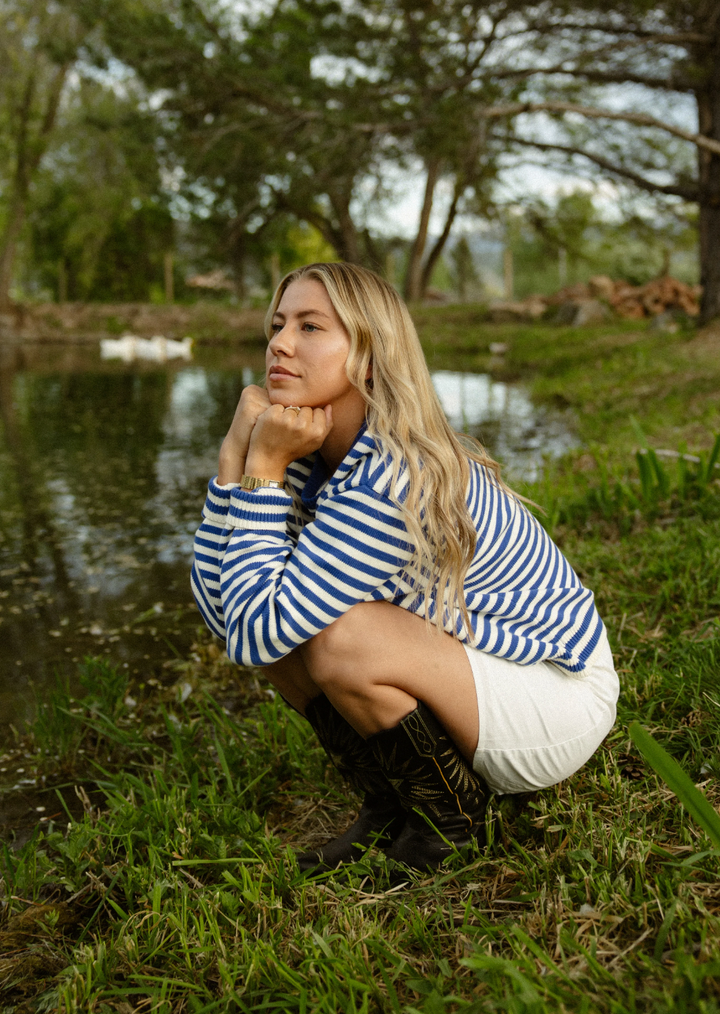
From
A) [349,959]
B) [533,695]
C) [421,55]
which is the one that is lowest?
Answer: [349,959]

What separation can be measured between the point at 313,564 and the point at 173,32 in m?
11.0

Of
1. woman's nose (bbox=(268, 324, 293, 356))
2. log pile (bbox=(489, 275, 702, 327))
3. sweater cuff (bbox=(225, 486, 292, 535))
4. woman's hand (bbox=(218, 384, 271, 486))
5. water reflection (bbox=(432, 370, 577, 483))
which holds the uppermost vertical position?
log pile (bbox=(489, 275, 702, 327))

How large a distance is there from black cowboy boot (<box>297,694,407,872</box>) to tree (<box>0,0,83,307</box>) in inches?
750

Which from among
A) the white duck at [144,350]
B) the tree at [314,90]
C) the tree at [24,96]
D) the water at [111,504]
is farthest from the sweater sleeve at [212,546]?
the tree at [24,96]

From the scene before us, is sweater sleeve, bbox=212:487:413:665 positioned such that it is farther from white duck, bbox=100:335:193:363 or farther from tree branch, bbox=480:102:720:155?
white duck, bbox=100:335:193:363

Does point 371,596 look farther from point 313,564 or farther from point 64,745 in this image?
point 64,745

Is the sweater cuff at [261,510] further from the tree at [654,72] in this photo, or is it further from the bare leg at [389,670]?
the tree at [654,72]

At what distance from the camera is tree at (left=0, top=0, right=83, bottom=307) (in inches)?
703

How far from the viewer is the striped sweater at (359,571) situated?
55.0 inches

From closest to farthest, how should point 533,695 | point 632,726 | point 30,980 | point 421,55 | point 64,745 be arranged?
point 632,726
point 30,980
point 533,695
point 64,745
point 421,55

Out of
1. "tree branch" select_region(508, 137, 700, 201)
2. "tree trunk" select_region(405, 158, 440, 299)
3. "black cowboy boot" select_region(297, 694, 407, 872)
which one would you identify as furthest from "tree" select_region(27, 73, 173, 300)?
"black cowboy boot" select_region(297, 694, 407, 872)

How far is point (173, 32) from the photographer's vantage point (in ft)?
33.5

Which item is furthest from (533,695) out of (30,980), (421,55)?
(421,55)

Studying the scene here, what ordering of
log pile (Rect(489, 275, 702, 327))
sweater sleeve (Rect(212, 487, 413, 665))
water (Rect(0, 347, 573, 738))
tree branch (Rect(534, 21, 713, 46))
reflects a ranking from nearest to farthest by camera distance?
1. sweater sleeve (Rect(212, 487, 413, 665))
2. water (Rect(0, 347, 573, 738))
3. tree branch (Rect(534, 21, 713, 46))
4. log pile (Rect(489, 275, 702, 327))
